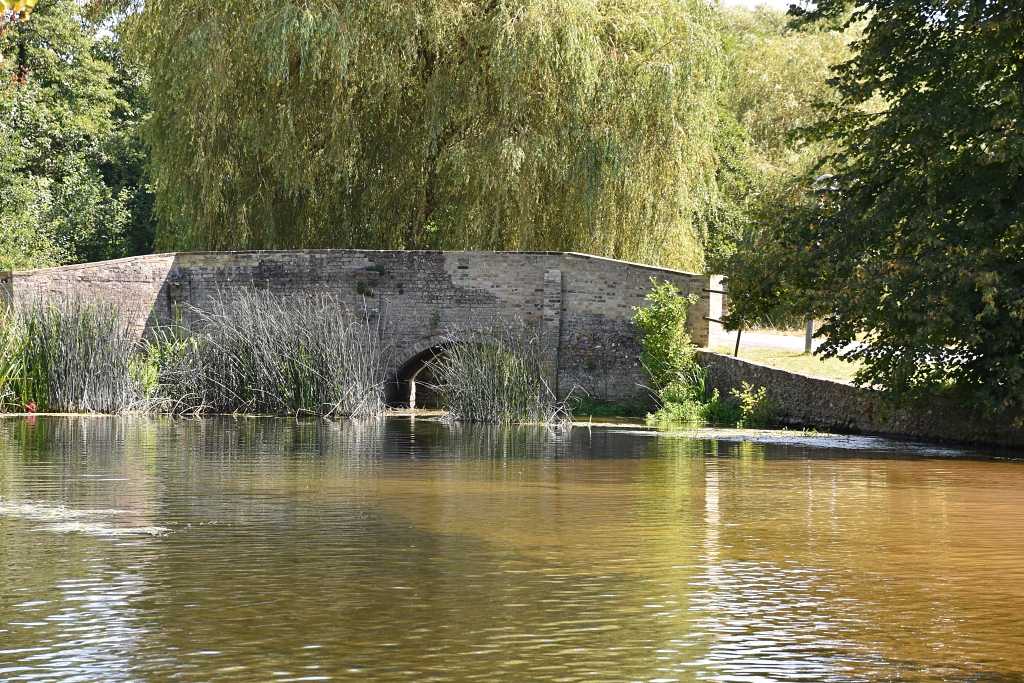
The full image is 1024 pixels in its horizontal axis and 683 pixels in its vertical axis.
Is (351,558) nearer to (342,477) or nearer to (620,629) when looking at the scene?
(620,629)

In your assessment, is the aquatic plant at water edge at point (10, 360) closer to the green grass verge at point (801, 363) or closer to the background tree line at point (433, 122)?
the background tree line at point (433, 122)

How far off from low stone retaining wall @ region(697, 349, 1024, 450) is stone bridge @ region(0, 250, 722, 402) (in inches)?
64.9

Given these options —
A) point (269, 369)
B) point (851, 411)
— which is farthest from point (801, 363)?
point (269, 369)

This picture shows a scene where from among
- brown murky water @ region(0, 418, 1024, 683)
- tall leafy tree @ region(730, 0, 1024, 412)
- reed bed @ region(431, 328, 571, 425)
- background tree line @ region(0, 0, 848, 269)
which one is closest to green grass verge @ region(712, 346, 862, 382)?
background tree line @ region(0, 0, 848, 269)

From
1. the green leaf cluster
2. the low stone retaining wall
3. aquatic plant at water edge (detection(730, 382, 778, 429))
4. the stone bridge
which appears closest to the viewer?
the low stone retaining wall

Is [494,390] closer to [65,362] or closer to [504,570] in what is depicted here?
[65,362]

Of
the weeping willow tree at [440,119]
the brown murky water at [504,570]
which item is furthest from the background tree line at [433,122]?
the brown murky water at [504,570]

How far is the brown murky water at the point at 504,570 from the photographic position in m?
5.68

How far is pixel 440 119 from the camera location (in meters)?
21.4

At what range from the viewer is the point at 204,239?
22.4 m

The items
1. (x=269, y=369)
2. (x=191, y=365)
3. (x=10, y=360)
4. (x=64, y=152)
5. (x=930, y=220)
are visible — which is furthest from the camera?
(x=64, y=152)

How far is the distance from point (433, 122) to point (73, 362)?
253 inches

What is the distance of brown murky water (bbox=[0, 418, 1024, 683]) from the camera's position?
5.68 m

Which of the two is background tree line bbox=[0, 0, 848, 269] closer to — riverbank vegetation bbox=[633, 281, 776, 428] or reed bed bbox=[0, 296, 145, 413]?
riverbank vegetation bbox=[633, 281, 776, 428]
